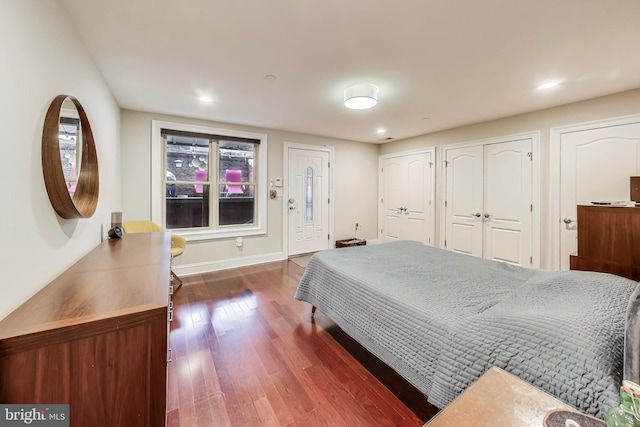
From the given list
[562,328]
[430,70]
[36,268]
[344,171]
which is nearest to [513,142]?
[430,70]

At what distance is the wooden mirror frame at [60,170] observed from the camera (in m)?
1.26

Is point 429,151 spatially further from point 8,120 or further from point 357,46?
point 8,120

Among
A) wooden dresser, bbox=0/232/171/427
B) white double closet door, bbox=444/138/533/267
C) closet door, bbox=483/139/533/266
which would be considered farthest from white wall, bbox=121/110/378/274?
wooden dresser, bbox=0/232/171/427

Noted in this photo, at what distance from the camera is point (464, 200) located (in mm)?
4266

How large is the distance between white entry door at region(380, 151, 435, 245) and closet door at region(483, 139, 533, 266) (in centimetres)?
96

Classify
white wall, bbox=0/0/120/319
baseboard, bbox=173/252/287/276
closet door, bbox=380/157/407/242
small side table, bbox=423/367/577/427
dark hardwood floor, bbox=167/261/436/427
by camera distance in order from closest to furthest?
small side table, bbox=423/367/577/427 → white wall, bbox=0/0/120/319 → dark hardwood floor, bbox=167/261/436/427 → baseboard, bbox=173/252/287/276 → closet door, bbox=380/157/407/242

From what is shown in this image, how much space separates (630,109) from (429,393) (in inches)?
149

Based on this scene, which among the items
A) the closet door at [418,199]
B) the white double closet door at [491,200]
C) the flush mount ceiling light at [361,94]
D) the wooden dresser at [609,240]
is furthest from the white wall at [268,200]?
the wooden dresser at [609,240]

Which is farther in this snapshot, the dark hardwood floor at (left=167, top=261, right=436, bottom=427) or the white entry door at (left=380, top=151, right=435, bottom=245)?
the white entry door at (left=380, top=151, right=435, bottom=245)

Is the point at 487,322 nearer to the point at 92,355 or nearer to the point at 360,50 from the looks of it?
the point at 92,355

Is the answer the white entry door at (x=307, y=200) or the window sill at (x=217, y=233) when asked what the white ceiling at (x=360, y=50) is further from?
the window sill at (x=217, y=233)

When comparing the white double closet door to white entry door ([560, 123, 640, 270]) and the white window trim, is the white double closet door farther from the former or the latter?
the white window trim

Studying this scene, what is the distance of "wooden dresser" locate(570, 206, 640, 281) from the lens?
229 cm

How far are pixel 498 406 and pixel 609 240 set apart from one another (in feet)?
9.36
